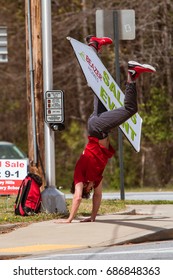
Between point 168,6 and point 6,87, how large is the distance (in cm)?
1081

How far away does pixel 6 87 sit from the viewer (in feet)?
139

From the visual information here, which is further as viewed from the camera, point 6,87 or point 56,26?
point 6,87

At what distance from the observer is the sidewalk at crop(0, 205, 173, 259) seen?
13038 mm

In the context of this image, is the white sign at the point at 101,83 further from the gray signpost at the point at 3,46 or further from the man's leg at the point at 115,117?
the gray signpost at the point at 3,46

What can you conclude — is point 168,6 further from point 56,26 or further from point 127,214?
point 127,214

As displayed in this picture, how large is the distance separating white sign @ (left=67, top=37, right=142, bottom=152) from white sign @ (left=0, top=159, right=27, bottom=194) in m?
2.65

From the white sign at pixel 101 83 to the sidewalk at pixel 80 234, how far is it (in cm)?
163

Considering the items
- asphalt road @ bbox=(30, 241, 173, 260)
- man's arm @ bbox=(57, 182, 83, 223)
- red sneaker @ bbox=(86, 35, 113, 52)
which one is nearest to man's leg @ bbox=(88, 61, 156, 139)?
man's arm @ bbox=(57, 182, 83, 223)

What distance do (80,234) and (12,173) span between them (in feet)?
17.0

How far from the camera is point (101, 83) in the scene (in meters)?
16.4

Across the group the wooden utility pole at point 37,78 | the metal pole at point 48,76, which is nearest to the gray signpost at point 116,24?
the wooden utility pole at point 37,78

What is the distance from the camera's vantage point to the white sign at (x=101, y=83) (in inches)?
609

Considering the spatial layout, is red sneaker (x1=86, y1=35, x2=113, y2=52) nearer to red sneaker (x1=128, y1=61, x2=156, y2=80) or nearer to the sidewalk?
red sneaker (x1=128, y1=61, x2=156, y2=80)
